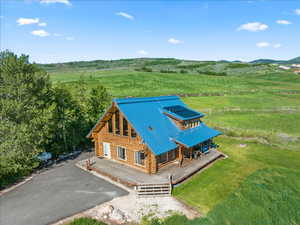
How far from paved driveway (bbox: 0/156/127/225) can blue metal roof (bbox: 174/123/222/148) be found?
6.85 metres

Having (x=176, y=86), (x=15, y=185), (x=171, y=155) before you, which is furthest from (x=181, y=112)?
(x=176, y=86)

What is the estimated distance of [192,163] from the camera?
20.4m

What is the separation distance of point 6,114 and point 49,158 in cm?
Answer: 679

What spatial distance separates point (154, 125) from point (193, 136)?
165 inches

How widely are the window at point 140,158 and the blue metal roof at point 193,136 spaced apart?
11.0 feet

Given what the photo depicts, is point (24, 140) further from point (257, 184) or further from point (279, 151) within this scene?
point (279, 151)

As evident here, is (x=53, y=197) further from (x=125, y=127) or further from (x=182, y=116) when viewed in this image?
(x=182, y=116)

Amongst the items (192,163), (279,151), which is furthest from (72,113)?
(279,151)

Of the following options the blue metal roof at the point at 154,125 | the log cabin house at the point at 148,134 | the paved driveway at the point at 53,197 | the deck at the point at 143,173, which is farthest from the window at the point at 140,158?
the paved driveway at the point at 53,197

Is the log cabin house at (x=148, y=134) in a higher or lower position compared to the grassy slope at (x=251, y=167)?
higher

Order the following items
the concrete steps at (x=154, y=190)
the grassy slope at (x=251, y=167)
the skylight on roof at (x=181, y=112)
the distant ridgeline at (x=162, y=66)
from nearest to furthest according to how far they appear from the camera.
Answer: the grassy slope at (x=251, y=167) → the concrete steps at (x=154, y=190) → the skylight on roof at (x=181, y=112) → the distant ridgeline at (x=162, y=66)

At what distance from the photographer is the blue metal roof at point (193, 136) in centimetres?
1891

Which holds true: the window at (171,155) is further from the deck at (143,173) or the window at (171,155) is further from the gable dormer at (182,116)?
the gable dormer at (182,116)

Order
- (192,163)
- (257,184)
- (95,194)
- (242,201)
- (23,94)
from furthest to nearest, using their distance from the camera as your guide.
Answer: (192,163)
(23,94)
(257,184)
(95,194)
(242,201)
